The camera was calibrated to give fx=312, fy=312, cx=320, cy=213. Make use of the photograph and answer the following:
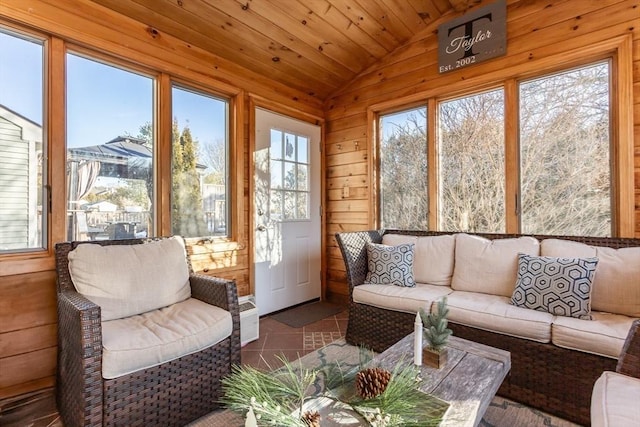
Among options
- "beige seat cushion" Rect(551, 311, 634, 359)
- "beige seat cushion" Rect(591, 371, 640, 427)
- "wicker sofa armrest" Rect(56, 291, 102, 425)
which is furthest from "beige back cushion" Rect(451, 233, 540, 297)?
"wicker sofa armrest" Rect(56, 291, 102, 425)

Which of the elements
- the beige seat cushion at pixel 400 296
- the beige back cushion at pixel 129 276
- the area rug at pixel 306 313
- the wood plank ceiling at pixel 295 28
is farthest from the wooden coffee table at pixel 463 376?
the wood plank ceiling at pixel 295 28

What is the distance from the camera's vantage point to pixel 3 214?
6.09 ft

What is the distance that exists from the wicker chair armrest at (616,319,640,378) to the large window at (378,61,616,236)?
1368mm

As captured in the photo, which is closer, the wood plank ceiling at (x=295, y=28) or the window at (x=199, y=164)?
the wood plank ceiling at (x=295, y=28)

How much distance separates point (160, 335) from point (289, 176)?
229 centimetres

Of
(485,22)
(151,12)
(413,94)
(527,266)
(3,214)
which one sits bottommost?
(527,266)

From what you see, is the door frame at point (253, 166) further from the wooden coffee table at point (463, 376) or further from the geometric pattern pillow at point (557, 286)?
the geometric pattern pillow at point (557, 286)

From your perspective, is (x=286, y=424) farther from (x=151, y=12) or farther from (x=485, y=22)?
(x=485, y=22)

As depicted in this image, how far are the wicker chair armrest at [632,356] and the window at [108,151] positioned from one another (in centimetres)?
285

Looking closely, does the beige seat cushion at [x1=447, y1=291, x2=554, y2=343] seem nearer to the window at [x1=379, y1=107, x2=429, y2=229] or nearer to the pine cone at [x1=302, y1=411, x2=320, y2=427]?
the window at [x1=379, y1=107, x2=429, y2=229]

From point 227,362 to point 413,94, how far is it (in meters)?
2.86

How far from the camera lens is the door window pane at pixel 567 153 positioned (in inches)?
90.0

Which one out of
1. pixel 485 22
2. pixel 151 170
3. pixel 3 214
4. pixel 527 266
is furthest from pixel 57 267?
pixel 485 22

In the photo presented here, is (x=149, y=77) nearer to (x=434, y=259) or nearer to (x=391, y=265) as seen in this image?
(x=391, y=265)
